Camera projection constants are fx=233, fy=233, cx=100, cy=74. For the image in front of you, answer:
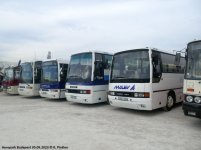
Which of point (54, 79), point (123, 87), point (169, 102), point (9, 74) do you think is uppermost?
point (9, 74)

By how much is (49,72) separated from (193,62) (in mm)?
9028

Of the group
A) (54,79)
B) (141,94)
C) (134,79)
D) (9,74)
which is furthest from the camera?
(9,74)

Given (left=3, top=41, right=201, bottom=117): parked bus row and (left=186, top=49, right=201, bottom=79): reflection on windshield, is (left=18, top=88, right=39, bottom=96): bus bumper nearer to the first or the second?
(left=3, top=41, right=201, bottom=117): parked bus row

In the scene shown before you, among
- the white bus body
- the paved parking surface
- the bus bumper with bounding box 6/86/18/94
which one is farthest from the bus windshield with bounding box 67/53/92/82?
the bus bumper with bounding box 6/86/18/94

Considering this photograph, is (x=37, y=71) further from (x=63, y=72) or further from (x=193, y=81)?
(x=193, y=81)

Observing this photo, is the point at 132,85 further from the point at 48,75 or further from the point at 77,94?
the point at 48,75

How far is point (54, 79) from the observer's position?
13.6 metres

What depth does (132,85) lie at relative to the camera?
924 cm

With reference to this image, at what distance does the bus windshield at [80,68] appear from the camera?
1133 cm

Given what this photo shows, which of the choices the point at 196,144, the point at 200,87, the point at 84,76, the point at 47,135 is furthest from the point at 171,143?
the point at 84,76

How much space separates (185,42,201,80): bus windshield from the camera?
7.08 m

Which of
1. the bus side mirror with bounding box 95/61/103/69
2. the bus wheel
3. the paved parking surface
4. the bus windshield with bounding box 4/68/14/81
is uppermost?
the bus side mirror with bounding box 95/61/103/69

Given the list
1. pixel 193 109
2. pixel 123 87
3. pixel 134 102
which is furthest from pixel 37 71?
pixel 193 109

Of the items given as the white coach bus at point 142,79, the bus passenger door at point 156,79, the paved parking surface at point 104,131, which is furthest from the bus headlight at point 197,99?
the bus passenger door at point 156,79
